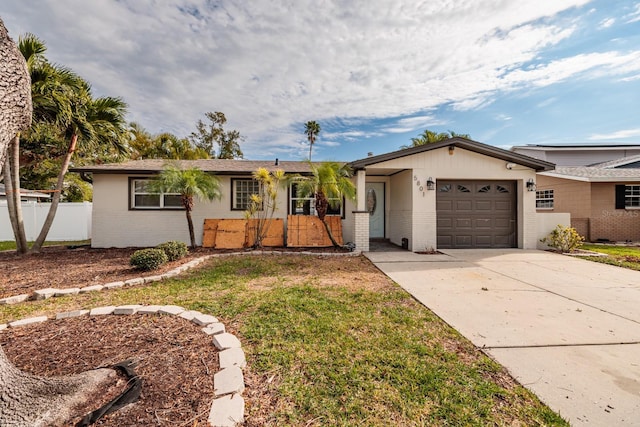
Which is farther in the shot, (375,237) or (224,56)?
(375,237)

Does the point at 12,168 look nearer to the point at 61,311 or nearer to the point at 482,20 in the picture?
the point at 61,311

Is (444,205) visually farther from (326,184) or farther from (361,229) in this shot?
(326,184)

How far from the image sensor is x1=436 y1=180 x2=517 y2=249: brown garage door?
374 inches

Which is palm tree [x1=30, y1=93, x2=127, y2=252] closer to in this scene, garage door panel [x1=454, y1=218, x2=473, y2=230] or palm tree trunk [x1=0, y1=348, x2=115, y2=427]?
palm tree trunk [x1=0, y1=348, x2=115, y2=427]

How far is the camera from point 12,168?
768cm

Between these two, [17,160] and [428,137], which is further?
[428,137]

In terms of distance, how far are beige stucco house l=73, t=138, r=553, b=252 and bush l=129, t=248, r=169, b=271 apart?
3.97 metres

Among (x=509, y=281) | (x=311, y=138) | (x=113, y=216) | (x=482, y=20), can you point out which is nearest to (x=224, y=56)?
(x=113, y=216)

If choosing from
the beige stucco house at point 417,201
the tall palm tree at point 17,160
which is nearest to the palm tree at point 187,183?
the beige stucco house at point 417,201

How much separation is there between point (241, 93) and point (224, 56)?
2665 mm

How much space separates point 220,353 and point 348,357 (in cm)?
126

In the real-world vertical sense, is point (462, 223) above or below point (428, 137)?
below

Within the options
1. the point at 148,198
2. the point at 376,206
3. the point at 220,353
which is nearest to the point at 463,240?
the point at 376,206

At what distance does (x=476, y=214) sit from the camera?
31.4 feet
